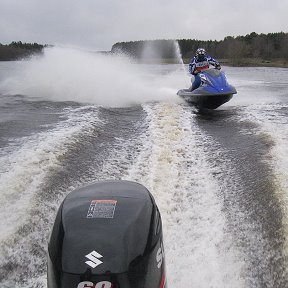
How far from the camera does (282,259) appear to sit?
11.0ft

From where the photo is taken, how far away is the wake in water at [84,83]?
44.6 feet

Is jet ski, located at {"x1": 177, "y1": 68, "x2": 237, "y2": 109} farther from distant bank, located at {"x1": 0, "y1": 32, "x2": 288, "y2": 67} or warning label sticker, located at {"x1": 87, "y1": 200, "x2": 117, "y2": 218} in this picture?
distant bank, located at {"x1": 0, "y1": 32, "x2": 288, "y2": 67}

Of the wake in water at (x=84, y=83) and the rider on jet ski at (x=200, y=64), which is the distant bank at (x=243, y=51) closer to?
the wake in water at (x=84, y=83)

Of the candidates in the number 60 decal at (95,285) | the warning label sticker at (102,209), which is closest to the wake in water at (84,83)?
the warning label sticker at (102,209)

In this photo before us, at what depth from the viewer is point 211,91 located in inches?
417

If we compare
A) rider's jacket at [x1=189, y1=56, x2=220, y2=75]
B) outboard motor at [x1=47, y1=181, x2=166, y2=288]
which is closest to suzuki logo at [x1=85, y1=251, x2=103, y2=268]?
outboard motor at [x1=47, y1=181, x2=166, y2=288]

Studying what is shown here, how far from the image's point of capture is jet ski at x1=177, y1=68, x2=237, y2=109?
1055cm

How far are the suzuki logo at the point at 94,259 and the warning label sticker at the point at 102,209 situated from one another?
31 centimetres

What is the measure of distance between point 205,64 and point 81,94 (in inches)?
191

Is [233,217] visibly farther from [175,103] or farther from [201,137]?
[175,103]

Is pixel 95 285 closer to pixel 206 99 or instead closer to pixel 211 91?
pixel 211 91

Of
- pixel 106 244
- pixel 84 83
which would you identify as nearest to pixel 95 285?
pixel 106 244

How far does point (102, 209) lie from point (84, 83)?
13.5m

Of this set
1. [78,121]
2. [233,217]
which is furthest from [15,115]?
[233,217]
